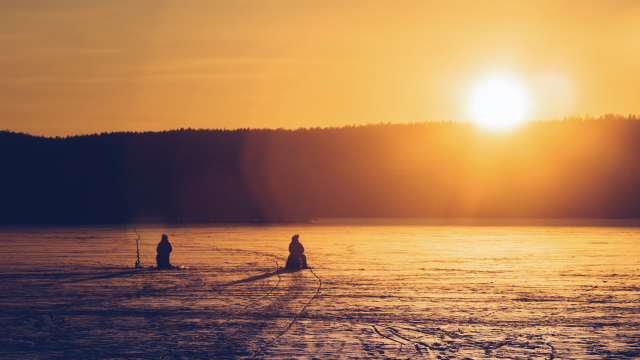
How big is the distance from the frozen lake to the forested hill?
179ft

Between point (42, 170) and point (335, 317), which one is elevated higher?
point (42, 170)

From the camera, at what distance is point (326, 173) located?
97625 millimetres

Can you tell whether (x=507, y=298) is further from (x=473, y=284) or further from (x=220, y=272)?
(x=220, y=272)

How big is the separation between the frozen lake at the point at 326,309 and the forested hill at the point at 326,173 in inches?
2152

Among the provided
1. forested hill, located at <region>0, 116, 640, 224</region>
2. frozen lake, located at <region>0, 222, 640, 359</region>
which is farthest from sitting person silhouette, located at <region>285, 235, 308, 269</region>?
forested hill, located at <region>0, 116, 640, 224</region>

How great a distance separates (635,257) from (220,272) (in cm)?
1445

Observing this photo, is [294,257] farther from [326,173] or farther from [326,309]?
[326,173]

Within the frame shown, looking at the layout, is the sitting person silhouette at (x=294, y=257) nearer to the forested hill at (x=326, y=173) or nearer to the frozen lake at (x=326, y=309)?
the frozen lake at (x=326, y=309)

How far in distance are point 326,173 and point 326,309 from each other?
281ft

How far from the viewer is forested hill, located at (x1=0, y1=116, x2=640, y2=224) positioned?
82875 mm

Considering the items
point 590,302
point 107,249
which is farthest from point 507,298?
point 107,249

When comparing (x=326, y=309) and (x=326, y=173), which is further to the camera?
(x=326, y=173)

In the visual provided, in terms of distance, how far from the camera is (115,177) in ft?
333

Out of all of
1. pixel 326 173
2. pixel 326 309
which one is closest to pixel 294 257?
pixel 326 309
